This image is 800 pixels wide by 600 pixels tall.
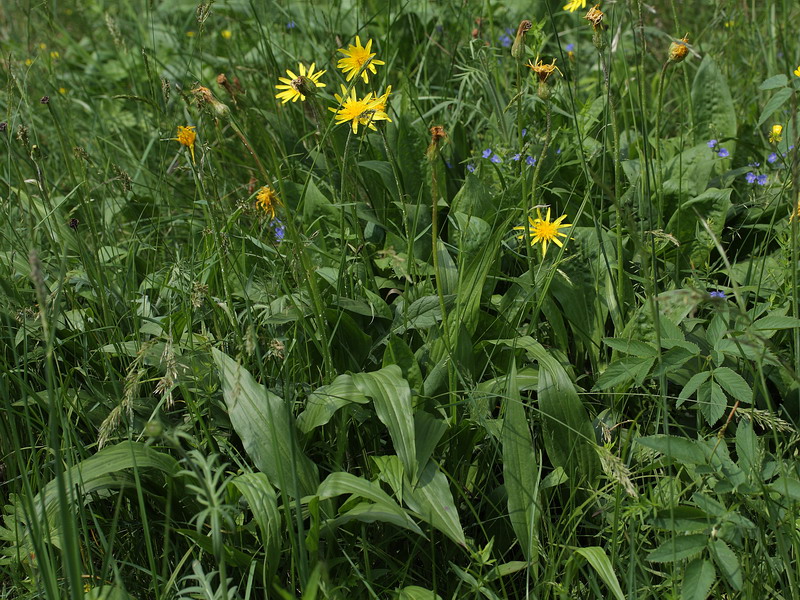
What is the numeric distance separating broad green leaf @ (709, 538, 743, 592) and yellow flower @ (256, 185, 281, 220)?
121cm

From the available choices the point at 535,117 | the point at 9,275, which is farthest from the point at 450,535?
the point at 535,117

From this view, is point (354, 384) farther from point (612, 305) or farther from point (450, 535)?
point (612, 305)

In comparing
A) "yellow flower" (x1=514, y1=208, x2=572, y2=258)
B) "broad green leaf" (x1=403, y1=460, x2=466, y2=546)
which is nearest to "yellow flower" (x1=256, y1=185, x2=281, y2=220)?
"yellow flower" (x1=514, y1=208, x2=572, y2=258)

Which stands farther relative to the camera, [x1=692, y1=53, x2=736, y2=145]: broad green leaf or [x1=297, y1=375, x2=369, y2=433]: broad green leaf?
[x1=692, y1=53, x2=736, y2=145]: broad green leaf

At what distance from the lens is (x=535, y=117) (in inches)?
104

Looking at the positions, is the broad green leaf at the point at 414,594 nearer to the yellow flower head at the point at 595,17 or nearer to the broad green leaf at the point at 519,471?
the broad green leaf at the point at 519,471

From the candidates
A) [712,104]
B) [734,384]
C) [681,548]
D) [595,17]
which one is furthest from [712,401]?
[712,104]

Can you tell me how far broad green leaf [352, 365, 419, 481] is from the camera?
1562mm

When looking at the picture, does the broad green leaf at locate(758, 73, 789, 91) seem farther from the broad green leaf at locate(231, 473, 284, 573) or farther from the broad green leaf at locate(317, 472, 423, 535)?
the broad green leaf at locate(231, 473, 284, 573)

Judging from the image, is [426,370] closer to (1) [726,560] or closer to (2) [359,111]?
(2) [359,111]

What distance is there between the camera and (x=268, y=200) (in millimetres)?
1895

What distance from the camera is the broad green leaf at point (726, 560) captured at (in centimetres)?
132

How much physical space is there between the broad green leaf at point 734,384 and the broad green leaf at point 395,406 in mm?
639

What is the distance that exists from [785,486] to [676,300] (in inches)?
18.5
